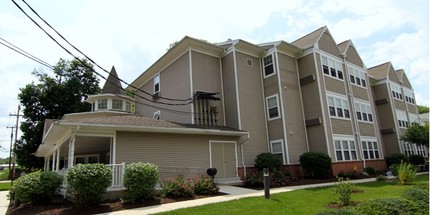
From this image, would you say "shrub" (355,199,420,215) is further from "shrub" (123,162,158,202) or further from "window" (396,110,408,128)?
"window" (396,110,408,128)

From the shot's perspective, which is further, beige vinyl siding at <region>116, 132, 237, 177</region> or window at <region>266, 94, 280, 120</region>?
window at <region>266, 94, 280, 120</region>

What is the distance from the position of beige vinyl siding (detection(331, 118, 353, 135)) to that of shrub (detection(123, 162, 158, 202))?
43.0 ft

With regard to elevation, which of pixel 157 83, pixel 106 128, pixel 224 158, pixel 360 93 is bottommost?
pixel 224 158

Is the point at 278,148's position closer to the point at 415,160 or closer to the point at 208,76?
the point at 208,76

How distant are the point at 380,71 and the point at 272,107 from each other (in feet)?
58.6

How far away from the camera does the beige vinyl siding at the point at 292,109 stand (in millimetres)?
17750

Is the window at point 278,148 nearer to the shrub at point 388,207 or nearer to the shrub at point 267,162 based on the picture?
the shrub at point 267,162

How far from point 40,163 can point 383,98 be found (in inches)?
1410

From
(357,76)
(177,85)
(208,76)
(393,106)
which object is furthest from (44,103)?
(393,106)

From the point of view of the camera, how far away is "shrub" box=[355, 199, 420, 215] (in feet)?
21.6

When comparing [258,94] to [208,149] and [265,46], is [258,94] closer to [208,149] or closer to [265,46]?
[265,46]

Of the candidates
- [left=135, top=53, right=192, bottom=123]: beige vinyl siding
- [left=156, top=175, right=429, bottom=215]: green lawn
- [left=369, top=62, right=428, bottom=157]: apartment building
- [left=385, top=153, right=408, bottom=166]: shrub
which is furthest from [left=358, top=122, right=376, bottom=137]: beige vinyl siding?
[left=135, top=53, right=192, bottom=123]: beige vinyl siding

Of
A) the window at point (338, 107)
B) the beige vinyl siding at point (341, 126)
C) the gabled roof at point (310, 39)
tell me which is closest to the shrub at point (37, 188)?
the beige vinyl siding at point (341, 126)

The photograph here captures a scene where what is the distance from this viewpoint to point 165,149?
1355 cm
